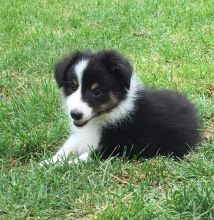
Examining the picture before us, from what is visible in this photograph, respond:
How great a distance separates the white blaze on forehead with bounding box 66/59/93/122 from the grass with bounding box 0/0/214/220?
490mm

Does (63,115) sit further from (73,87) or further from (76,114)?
(76,114)

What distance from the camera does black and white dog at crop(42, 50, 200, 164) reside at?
5152 millimetres

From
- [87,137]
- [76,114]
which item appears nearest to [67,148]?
[87,137]

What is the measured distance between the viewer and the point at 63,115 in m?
6.29

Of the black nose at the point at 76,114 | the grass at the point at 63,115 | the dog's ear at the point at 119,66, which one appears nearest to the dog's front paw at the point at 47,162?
the grass at the point at 63,115

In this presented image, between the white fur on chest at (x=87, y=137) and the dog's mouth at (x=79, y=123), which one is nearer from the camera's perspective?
the dog's mouth at (x=79, y=123)

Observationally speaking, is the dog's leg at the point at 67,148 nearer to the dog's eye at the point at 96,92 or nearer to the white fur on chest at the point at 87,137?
the white fur on chest at the point at 87,137

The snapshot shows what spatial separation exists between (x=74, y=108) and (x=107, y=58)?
565 millimetres

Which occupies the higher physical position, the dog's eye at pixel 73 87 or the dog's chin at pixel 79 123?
the dog's eye at pixel 73 87

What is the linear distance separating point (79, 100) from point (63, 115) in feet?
3.93

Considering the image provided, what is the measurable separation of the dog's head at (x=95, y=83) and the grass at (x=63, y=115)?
1.74 ft

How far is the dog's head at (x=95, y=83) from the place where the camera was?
5.13 meters

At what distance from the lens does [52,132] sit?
19.5ft

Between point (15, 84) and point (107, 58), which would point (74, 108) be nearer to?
point (107, 58)
